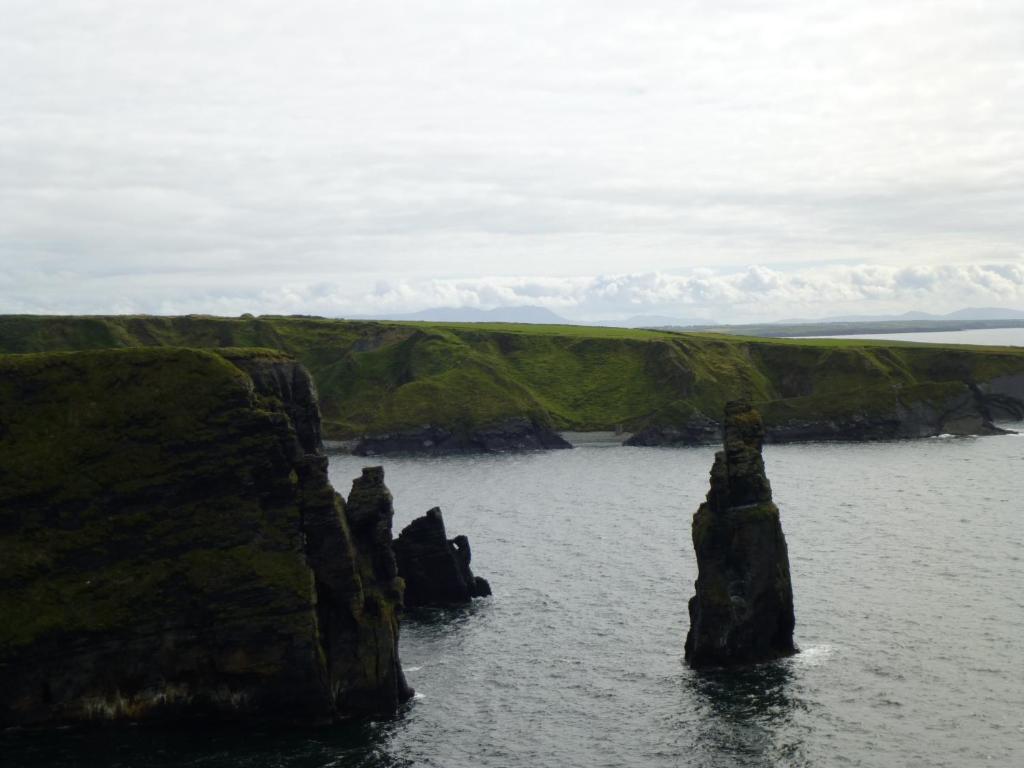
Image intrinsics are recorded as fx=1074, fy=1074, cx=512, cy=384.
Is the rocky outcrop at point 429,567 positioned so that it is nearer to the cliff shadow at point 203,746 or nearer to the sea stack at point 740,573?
the sea stack at point 740,573

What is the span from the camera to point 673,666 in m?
79.1

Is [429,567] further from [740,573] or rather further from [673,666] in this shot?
[740,573]

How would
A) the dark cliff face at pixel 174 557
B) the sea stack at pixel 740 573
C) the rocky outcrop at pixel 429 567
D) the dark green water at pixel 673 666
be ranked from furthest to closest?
the rocky outcrop at pixel 429 567, the sea stack at pixel 740 573, the dark cliff face at pixel 174 557, the dark green water at pixel 673 666

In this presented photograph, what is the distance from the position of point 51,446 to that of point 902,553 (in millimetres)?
83781

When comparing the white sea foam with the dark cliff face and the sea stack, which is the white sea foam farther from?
the dark cliff face

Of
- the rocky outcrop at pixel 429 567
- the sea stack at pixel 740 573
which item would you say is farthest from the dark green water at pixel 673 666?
the rocky outcrop at pixel 429 567

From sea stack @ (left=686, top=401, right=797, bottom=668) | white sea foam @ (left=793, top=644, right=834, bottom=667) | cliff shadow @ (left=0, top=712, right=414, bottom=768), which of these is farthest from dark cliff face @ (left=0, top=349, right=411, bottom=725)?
white sea foam @ (left=793, top=644, right=834, bottom=667)

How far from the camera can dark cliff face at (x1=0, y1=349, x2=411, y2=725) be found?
2687 inches

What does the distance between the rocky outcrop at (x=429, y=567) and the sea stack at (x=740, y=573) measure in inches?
1042

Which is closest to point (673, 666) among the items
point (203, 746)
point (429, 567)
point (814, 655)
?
point (814, 655)

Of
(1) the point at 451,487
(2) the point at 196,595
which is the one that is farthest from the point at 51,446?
(1) the point at 451,487

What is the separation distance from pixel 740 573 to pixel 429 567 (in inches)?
1306

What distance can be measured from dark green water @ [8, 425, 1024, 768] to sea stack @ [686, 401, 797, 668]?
209 centimetres

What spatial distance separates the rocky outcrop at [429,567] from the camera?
99875 mm
